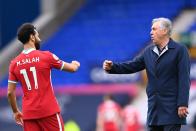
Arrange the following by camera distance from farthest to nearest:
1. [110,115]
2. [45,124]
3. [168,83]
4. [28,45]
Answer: [110,115] < [28,45] < [45,124] < [168,83]

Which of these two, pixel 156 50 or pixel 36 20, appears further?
pixel 36 20

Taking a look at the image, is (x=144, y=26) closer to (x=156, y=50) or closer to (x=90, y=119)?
(x=90, y=119)

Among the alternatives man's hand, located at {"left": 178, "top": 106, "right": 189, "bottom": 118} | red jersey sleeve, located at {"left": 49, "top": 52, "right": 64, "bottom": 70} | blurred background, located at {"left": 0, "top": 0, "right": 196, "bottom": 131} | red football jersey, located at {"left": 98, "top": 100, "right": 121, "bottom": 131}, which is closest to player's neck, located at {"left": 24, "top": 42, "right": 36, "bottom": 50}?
red jersey sleeve, located at {"left": 49, "top": 52, "right": 64, "bottom": 70}

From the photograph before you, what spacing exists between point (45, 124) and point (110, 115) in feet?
31.3

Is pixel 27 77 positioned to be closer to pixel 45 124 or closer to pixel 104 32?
pixel 45 124

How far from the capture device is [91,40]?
2402cm

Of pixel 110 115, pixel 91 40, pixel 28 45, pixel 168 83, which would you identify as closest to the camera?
pixel 168 83

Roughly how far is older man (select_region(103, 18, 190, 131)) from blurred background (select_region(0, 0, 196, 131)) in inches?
386

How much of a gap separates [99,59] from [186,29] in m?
2.85

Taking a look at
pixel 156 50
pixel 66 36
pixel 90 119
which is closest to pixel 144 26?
pixel 66 36

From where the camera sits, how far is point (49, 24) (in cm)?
2556

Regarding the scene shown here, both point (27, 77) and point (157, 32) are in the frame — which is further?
point (27, 77)

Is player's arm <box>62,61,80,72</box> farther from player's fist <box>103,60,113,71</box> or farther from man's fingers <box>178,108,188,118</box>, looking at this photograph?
man's fingers <box>178,108,188,118</box>

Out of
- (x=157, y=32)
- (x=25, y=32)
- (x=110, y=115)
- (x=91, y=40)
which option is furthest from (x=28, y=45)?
(x=91, y=40)
